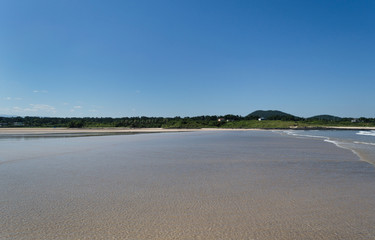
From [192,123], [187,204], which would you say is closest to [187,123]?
[192,123]

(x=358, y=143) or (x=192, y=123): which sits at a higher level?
(x=192, y=123)

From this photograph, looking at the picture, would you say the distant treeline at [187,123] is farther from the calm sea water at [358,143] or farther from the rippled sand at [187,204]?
the rippled sand at [187,204]

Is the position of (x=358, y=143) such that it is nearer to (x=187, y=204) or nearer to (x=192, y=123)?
(x=187, y=204)

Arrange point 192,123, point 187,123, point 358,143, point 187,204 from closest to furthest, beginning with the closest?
point 187,204, point 358,143, point 187,123, point 192,123

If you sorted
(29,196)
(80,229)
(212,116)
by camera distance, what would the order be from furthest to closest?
(212,116), (29,196), (80,229)

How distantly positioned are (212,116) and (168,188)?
516 ft

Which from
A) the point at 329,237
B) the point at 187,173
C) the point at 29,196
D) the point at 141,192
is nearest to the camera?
the point at 329,237

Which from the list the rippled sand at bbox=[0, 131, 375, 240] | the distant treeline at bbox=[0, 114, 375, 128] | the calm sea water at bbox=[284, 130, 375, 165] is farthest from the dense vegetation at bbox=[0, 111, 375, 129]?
the rippled sand at bbox=[0, 131, 375, 240]

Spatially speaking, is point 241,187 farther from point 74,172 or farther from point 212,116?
point 212,116

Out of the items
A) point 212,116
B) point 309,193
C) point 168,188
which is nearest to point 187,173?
point 168,188

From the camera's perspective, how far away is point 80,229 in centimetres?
449

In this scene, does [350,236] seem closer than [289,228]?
Yes

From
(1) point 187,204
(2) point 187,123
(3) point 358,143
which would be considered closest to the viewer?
(1) point 187,204

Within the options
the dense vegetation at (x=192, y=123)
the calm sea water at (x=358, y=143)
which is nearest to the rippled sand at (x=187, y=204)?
the calm sea water at (x=358, y=143)
